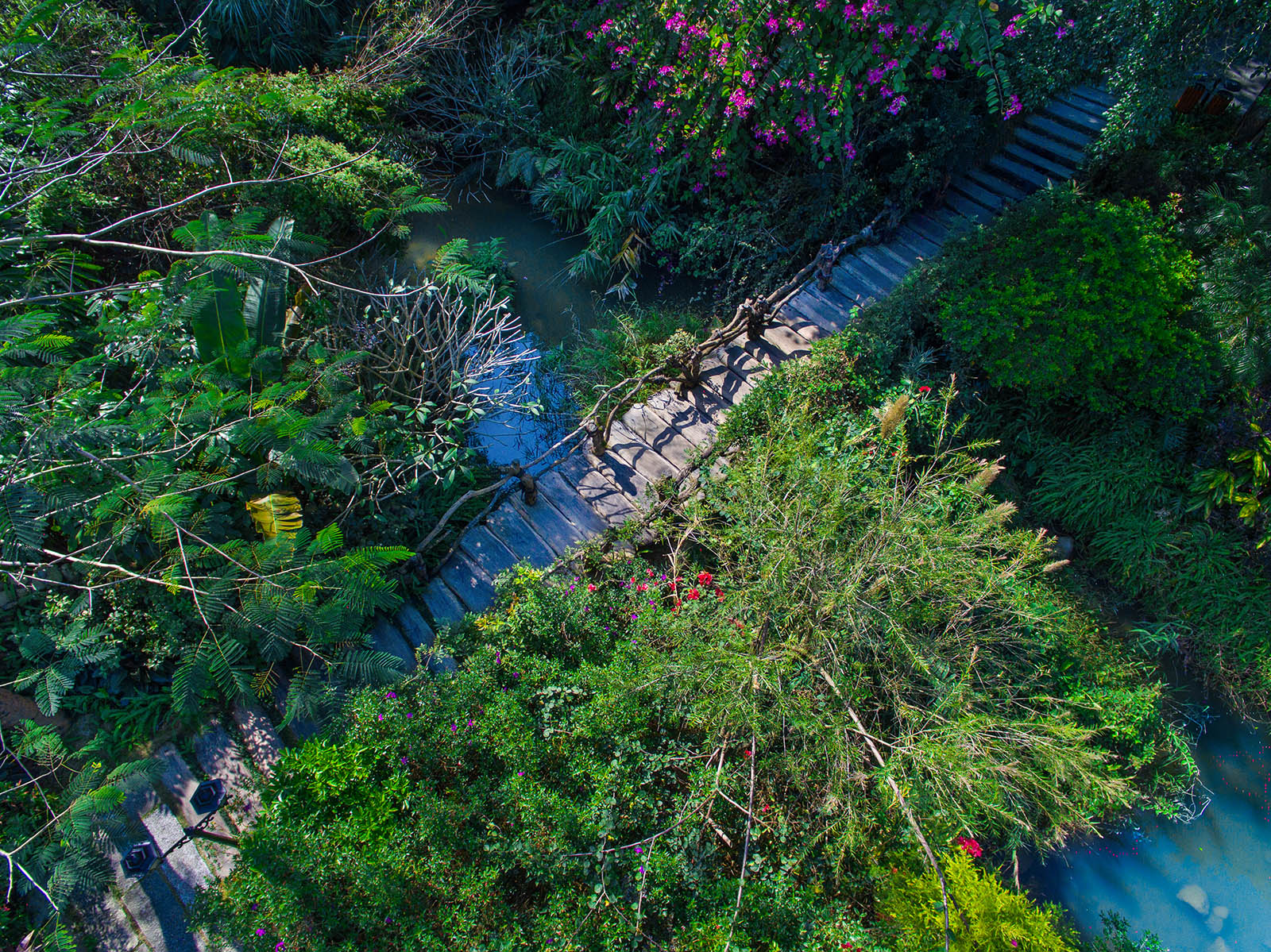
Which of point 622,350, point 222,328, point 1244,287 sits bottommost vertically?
point 1244,287

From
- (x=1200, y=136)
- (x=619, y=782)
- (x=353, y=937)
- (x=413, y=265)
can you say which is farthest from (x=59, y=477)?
(x=1200, y=136)

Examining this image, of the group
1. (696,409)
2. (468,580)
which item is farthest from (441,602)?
(696,409)

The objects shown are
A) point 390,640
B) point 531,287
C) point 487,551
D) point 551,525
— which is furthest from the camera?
point 531,287

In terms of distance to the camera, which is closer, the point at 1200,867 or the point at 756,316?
the point at 1200,867

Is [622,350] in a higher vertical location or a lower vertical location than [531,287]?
lower

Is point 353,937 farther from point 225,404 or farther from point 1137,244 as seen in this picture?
point 1137,244

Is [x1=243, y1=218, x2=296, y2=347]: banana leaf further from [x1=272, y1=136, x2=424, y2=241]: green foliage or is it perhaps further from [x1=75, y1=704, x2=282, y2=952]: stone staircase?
[x1=75, y1=704, x2=282, y2=952]: stone staircase

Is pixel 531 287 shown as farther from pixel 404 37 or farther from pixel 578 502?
pixel 578 502

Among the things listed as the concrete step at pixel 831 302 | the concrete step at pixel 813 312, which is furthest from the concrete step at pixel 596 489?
the concrete step at pixel 831 302
